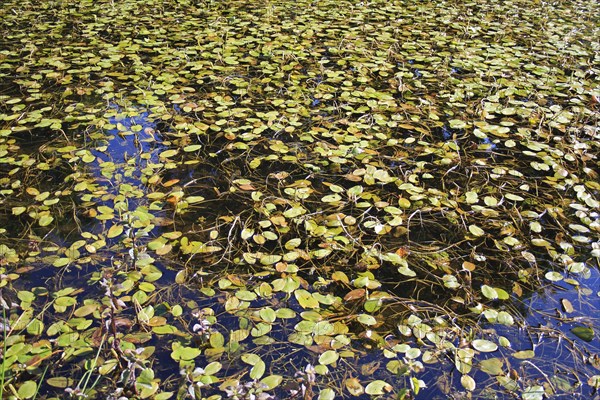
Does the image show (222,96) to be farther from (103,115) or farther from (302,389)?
(302,389)

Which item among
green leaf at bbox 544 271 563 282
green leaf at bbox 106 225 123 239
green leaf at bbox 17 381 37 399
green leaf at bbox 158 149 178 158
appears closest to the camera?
green leaf at bbox 17 381 37 399

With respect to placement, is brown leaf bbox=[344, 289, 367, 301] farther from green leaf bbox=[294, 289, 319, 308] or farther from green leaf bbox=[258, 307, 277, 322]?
green leaf bbox=[258, 307, 277, 322]

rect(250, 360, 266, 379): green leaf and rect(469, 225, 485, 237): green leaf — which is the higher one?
rect(469, 225, 485, 237): green leaf

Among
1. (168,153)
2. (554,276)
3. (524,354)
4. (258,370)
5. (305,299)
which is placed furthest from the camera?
(168,153)

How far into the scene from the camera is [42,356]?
5.04 ft

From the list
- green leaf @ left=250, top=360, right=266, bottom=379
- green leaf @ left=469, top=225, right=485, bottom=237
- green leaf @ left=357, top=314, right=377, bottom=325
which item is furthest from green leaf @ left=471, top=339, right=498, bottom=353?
green leaf @ left=250, top=360, right=266, bottom=379

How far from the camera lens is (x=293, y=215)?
2.19 metres

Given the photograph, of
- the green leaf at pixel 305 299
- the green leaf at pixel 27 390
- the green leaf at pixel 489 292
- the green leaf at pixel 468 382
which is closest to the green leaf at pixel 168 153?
the green leaf at pixel 305 299

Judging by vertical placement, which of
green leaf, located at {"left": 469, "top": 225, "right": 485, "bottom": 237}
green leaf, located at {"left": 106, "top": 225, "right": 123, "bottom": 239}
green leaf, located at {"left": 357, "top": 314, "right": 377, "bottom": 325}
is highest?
green leaf, located at {"left": 469, "top": 225, "right": 485, "bottom": 237}

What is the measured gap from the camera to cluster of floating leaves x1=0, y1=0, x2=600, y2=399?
1.59 meters

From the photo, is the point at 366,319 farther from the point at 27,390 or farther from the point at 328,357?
the point at 27,390

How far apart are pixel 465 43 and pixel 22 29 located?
3.66 meters

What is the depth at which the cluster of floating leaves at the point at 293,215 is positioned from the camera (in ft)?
5.21

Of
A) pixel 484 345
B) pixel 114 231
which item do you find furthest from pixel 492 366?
pixel 114 231
